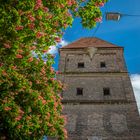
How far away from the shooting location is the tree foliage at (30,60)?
7.54 meters

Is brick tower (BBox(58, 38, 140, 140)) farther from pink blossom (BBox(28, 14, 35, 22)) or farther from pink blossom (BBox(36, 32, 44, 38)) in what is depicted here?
pink blossom (BBox(28, 14, 35, 22))

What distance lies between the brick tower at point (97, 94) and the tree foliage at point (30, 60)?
722 cm

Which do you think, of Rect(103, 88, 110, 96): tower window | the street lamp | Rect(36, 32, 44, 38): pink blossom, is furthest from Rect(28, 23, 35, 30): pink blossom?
Rect(103, 88, 110, 96): tower window

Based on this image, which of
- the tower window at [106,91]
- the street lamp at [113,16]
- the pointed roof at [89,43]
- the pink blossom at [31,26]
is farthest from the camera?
the pointed roof at [89,43]

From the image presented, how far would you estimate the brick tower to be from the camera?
17.1 m

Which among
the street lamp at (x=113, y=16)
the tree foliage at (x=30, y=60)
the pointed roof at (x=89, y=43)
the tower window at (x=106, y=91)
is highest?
the pointed roof at (x=89, y=43)

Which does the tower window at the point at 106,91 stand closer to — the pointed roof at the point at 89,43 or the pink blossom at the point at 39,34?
the pointed roof at the point at 89,43

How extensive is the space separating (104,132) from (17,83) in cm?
1007

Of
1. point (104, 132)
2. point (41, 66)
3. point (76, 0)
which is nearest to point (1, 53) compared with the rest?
point (41, 66)

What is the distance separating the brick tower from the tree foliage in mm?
7216

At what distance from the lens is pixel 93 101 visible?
62.6 ft

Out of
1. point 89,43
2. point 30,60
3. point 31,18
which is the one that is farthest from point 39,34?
point 89,43

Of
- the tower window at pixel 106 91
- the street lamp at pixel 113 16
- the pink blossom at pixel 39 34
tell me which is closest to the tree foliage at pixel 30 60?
the pink blossom at pixel 39 34

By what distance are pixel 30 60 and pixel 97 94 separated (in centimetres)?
1202
